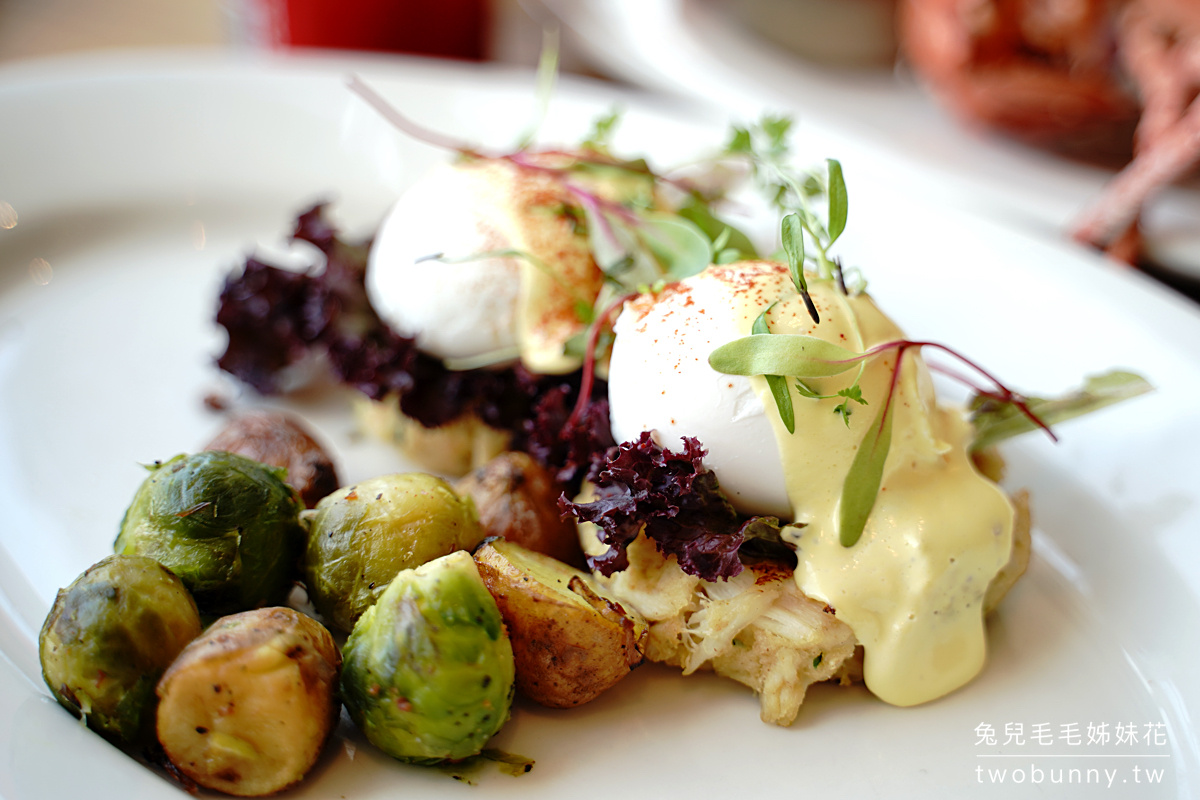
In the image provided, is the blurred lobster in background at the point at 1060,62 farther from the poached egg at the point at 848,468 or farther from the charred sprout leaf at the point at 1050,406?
the poached egg at the point at 848,468

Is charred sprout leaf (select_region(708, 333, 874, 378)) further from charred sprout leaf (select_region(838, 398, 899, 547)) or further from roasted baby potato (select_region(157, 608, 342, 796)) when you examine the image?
roasted baby potato (select_region(157, 608, 342, 796))

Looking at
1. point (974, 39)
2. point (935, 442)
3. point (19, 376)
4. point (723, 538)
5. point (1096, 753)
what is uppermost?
point (974, 39)

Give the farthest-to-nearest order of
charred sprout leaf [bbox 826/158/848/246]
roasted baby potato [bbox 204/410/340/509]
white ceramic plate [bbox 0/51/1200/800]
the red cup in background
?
the red cup in background → roasted baby potato [bbox 204/410/340/509] → charred sprout leaf [bbox 826/158/848/246] → white ceramic plate [bbox 0/51/1200/800]

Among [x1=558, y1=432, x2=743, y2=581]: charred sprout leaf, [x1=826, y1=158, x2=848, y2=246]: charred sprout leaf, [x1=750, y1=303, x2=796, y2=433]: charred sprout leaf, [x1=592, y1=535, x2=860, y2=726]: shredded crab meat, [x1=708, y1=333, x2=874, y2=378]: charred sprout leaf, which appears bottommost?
[x1=592, y1=535, x2=860, y2=726]: shredded crab meat

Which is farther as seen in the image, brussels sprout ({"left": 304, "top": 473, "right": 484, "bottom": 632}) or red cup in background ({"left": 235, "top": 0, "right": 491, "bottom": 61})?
red cup in background ({"left": 235, "top": 0, "right": 491, "bottom": 61})

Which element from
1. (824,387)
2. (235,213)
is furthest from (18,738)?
(235,213)

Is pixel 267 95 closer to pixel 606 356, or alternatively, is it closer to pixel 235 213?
pixel 235 213

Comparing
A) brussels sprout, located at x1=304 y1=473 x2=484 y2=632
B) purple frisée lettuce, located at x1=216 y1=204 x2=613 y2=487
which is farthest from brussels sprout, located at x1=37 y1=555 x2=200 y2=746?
purple frisée lettuce, located at x1=216 y1=204 x2=613 y2=487

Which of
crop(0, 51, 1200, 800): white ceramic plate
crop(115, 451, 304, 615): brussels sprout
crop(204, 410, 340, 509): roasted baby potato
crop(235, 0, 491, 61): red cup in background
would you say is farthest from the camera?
crop(235, 0, 491, 61): red cup in background
